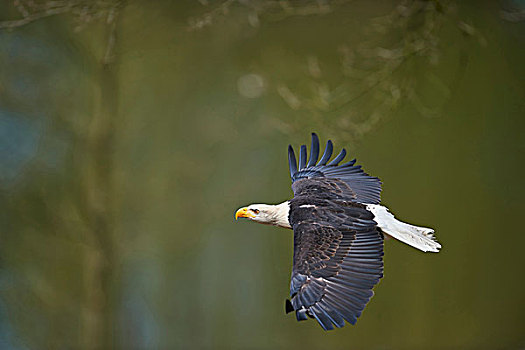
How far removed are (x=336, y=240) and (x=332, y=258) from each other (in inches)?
2.8

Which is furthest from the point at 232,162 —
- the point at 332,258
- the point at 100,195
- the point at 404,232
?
the point at 332,258

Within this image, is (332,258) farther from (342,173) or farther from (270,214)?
(342,173)

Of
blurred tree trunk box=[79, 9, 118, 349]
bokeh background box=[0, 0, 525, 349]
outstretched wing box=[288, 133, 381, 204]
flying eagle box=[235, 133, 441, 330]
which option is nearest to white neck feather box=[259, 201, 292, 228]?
flying eagle box=[235, 133, 441, 330]

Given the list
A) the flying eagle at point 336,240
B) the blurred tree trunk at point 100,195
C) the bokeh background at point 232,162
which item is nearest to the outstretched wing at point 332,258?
the flying eagle at point 336,240

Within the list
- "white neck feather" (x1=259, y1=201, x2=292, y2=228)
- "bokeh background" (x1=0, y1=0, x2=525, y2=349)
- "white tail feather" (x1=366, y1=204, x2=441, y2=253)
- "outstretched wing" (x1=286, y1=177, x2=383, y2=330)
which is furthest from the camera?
"bokeh background" (x1=0, y1=0, x2=525, y2=349)

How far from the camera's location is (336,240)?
2025 mm

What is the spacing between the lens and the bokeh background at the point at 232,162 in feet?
11.5

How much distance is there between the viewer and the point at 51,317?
363 cm

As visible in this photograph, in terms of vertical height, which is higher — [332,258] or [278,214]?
[278,214]

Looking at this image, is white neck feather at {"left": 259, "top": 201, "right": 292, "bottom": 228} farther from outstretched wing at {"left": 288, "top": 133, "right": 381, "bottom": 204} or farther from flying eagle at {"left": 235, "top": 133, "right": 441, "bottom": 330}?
outstretched wing at {"left": 288, "top": 133, "right": 381, "bottom": 204}

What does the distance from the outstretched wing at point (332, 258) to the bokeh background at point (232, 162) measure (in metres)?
1.29

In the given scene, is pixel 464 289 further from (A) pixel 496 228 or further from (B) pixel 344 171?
(B) pixel 344 171

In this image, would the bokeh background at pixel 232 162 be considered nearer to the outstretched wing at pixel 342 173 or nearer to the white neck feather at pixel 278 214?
the outstretched wing at pixel 342 173

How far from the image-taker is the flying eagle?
1.85 meters
